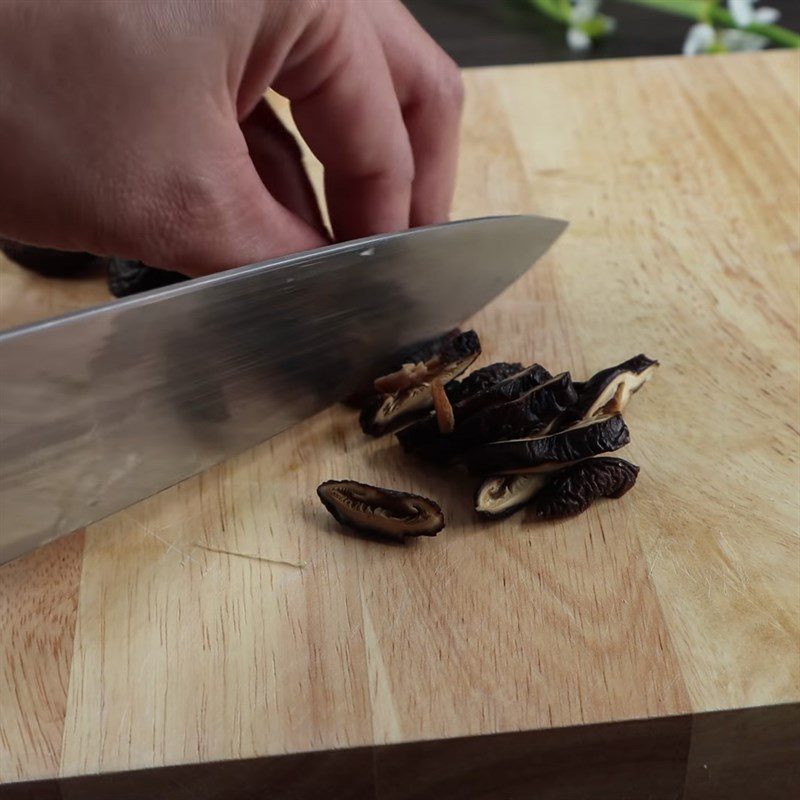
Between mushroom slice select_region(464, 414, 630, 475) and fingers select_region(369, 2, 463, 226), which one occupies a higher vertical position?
fingers select_region(369, 2, 463, 226)

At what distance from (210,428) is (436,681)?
528mm

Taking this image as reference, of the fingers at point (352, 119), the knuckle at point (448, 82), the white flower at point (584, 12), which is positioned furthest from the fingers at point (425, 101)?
the white flower at point (584, 12)

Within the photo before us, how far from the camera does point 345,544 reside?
1518 mm

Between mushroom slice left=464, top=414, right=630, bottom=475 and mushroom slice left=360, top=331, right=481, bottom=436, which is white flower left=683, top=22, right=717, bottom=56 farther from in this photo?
mushroom slice left=464, top=414, right=630, bottom=475

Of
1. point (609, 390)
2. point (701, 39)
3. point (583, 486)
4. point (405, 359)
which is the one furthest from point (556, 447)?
point (701, 39)

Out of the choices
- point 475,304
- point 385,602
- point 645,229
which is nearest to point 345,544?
point 385,602

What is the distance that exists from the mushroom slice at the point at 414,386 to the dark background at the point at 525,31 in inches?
82.1

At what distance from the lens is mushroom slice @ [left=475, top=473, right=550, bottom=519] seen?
4.97 feet

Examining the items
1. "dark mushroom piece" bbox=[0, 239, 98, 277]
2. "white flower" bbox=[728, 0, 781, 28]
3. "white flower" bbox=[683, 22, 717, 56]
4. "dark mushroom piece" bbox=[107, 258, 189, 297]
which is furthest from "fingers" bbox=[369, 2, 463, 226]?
"white flower" bbox=[728, 0, 781, 28]

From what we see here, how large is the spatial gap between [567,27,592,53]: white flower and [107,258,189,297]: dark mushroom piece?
219cm

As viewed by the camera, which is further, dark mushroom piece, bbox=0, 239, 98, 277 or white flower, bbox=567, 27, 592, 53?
white flower, bbox=567, 27, 592, 53

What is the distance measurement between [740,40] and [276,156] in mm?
2105

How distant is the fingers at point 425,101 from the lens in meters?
1.82

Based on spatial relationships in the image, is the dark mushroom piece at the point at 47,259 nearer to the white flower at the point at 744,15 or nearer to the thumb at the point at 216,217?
the thumb at the point at 216,217
